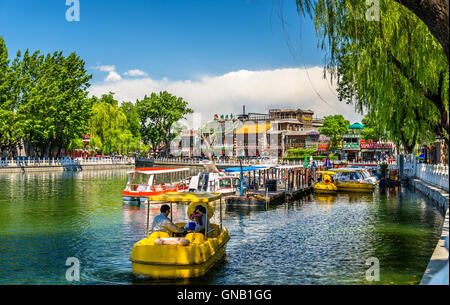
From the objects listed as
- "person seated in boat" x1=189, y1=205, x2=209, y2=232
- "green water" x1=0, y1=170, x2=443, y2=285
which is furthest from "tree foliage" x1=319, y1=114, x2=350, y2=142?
"person seated in boat" x1=189, y1=205, x2=209, y2=232

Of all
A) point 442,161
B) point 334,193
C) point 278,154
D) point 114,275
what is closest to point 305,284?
point 114,275

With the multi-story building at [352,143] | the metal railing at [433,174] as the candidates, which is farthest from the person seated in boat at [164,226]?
the multi-story building at [352,143]

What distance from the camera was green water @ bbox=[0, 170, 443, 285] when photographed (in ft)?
43.5

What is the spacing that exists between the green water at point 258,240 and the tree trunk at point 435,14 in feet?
24.6

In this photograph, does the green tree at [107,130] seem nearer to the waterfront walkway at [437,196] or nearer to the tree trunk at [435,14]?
A: the waterfront walkway at [437,196]

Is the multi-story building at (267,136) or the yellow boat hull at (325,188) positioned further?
the multi-story building at (267,136)

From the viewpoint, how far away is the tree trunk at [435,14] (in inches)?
287

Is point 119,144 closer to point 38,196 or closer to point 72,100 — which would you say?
point 72,100

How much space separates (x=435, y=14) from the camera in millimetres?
7383

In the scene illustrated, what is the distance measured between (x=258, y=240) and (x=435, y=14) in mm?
12641

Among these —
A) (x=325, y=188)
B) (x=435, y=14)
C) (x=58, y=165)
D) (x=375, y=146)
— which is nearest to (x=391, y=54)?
(x=435, y=14)

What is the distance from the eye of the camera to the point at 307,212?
27.0m

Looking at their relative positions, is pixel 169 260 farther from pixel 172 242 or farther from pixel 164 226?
pixel 164 226

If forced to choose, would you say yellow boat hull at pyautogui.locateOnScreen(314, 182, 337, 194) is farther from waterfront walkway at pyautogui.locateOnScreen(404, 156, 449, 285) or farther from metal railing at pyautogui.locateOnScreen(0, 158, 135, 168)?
metal railing at pyautogui.locateOnScreen(0, 158, 135, 168)
